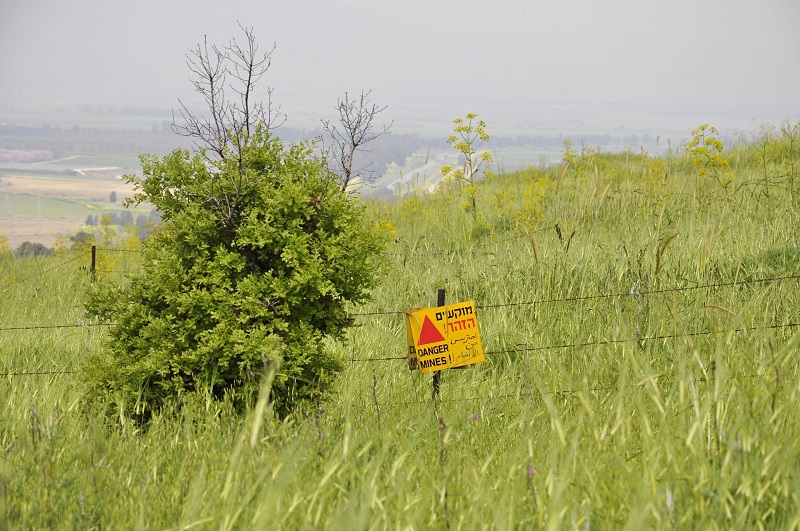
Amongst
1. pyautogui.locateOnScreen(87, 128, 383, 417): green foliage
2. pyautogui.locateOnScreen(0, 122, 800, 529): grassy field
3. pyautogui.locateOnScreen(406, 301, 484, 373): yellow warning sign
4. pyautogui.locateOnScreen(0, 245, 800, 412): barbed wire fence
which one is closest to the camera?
pyautogui.locateOnScreen(0, 122, 800, 529): grassy field

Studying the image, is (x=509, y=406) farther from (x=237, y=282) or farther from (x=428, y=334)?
(x=237, y=282)

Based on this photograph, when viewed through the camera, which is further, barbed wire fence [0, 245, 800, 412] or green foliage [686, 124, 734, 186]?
green foliage [686, 124, 734, 186]

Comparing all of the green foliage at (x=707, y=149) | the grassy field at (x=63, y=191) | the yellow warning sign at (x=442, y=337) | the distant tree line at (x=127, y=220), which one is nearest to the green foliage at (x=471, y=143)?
the green foliage at (x=707, y=149)

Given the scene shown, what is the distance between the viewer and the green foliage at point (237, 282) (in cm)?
414

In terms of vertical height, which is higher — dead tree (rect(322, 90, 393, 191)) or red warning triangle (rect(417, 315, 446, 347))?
dead tree (rect(322, 90, 393, 191))

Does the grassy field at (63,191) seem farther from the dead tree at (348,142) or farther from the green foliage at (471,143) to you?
the dead tree at (348,142)

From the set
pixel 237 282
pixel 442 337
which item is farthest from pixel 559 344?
pixel 237 282

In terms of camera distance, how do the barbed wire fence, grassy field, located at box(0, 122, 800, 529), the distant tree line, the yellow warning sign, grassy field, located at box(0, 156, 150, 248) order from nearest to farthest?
grassy field, located at box(0, 122, 800, 529)
the yellow warning sign
the barbed wire fence
the distant tree line
grassy field, located at box(0, 156, 150, 248)

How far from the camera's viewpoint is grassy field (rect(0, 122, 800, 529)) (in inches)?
88.5

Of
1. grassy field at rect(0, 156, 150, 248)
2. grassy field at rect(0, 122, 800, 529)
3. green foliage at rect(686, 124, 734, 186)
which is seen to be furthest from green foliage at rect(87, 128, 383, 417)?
grassy field at rect(0, 156, 150, 248)

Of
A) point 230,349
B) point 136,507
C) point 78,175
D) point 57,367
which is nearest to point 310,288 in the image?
point 230,349

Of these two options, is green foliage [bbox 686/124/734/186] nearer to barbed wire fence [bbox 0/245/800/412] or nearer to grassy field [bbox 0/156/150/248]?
barbed wire fence [bbox 0/245/800/412]

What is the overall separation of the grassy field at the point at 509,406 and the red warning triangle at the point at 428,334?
40 cm

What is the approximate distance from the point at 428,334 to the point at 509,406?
68cm
